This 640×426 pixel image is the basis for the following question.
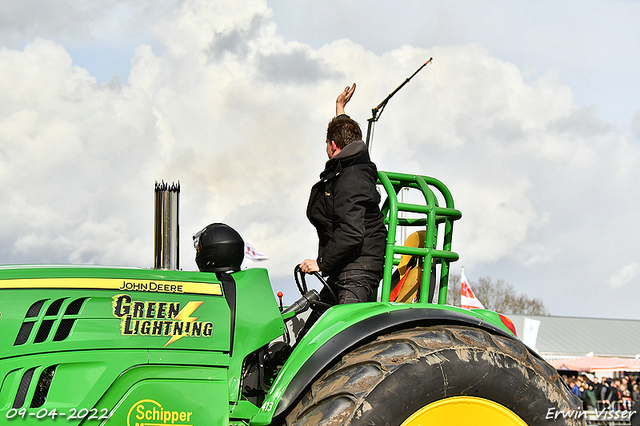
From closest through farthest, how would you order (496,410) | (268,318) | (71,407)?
(71,407)
(496,410)
(268,318)

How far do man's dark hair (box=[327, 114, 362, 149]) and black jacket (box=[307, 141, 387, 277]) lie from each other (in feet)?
0.87

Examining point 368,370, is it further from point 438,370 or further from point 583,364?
point 583,364

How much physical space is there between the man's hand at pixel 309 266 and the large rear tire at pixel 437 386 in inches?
29.7

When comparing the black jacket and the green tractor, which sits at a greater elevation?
the black jacket

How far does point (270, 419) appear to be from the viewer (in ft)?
9.48

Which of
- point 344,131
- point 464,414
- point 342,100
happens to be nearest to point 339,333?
point 464,414

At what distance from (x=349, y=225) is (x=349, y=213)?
75 mm

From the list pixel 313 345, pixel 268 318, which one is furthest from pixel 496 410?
pixel 268 318

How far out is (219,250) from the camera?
3.50 m

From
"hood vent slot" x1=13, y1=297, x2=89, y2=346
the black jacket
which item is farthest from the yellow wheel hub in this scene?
"hood vent slot" x1=13, y1=297, x2=89, y2=346

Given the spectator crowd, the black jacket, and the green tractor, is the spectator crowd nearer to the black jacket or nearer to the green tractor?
the black jacket

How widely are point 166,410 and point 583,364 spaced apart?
2397 centimetres

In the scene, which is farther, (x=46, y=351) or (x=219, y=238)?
(x=219, y=238)

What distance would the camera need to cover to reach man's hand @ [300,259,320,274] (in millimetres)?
3752
